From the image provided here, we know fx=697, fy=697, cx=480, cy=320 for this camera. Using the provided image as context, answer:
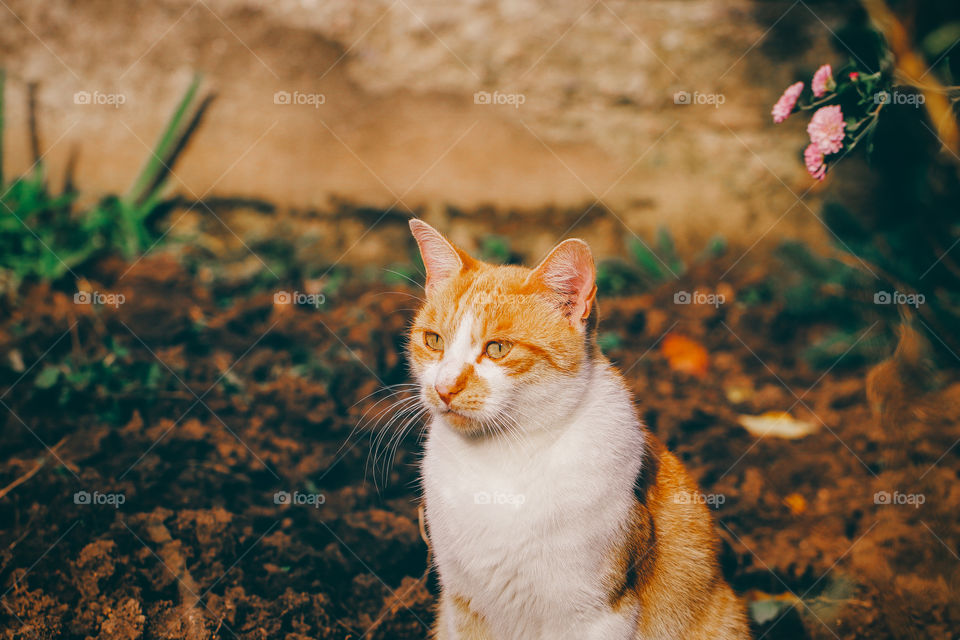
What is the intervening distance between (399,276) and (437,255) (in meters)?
1.98

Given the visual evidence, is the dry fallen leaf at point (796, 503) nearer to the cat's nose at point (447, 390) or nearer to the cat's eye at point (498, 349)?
the cat's eye at point (498, 349)

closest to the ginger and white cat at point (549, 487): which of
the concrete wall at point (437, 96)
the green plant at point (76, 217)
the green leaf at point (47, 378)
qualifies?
the green leaf at point (47, 378)

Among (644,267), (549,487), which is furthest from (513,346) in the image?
(644,267)

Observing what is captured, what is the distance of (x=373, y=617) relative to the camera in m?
2.61

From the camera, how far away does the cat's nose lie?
203 centimetres

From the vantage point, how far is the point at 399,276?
14.4ft

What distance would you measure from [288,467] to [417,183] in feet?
7.91

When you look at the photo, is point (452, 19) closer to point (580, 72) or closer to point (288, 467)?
point (580, 72)

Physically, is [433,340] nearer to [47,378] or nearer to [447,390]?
[447,390]

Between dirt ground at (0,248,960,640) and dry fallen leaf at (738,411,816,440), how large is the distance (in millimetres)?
47

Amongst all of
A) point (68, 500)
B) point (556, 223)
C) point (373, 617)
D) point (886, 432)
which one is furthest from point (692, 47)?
point (68, 500)

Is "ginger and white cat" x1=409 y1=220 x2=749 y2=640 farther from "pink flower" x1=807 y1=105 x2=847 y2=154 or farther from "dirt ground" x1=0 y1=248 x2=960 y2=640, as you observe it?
"pink flower" x1=807 y1=105 x2=847 y2=154

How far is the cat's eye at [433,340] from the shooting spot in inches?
89.7

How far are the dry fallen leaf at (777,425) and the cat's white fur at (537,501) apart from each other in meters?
1.75
